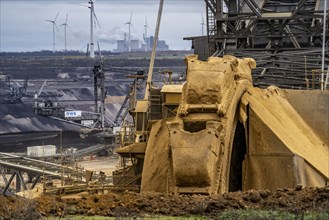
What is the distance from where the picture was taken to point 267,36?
4956cm

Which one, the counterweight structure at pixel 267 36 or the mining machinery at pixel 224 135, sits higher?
the counterweight structure at pixel 267 36

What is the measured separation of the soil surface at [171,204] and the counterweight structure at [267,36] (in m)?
22.5

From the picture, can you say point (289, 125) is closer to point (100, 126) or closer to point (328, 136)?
point (328, 136)

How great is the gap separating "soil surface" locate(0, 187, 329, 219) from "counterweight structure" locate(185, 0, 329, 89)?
22.5m

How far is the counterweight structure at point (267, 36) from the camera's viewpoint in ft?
151

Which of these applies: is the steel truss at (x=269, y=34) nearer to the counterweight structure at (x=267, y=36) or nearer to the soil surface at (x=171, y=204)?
the counterweight structure at (x=267, y=36)

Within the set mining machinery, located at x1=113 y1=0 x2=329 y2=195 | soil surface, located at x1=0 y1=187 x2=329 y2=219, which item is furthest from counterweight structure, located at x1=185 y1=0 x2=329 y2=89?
soil surface, located at x1=0 y1=187 x2=329 y2=219

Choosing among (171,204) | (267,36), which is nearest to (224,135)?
(171,204)

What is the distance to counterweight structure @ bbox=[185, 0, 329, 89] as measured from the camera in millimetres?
45938

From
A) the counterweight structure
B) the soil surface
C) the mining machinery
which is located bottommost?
the soil surface

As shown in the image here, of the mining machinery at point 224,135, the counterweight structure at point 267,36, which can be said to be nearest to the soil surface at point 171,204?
the mining machinery at point 224,135

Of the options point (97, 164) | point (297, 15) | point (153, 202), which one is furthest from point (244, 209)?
point (97, 164)

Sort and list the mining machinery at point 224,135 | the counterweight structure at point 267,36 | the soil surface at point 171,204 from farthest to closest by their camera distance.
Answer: the counterweight structure at point 267,36, the mining machinery at point 224,135, the soil surface at point 171,204

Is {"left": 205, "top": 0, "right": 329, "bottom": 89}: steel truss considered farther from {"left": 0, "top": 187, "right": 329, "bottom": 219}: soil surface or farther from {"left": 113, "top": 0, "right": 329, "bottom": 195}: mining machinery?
{"left": 0, "top": 187, "right": 329, "bottom": 219}: soil surface
